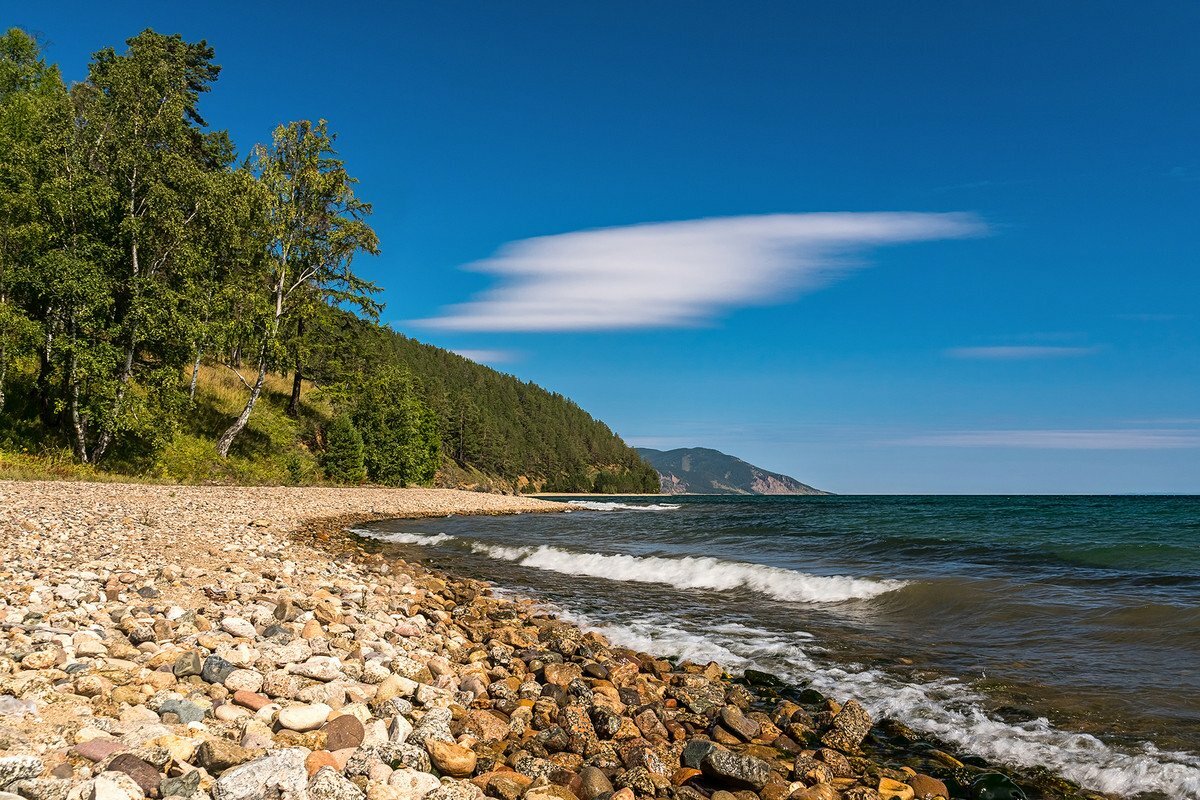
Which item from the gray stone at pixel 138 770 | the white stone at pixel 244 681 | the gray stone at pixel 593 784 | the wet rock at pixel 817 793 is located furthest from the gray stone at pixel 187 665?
the wet rock at pixel 817 793

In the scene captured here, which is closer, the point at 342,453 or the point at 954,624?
the point at 954,624

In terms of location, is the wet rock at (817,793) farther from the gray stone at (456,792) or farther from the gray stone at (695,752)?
the gray stone at (456,792)

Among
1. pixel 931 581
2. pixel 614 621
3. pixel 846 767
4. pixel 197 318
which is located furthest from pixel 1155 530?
pixel 197 318

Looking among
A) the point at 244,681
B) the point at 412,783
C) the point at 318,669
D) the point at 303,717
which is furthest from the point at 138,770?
the point at 318,669

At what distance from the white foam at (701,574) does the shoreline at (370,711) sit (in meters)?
5.54

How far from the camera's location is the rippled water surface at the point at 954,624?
17.9 feet

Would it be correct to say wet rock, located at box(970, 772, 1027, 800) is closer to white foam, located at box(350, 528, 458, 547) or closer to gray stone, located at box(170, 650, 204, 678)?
gray stone, located at box(170, 650, 204, 678)

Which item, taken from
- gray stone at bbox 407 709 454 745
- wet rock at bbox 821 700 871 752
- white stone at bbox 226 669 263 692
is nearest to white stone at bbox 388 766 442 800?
gray stone at bbox 407 709 454 745

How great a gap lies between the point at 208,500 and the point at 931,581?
67.1ft

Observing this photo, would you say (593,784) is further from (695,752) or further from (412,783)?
(412,783)

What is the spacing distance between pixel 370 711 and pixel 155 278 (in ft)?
80.6

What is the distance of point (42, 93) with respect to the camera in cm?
3225

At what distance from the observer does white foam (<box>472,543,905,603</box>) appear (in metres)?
12.0

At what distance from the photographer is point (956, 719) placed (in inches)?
224
